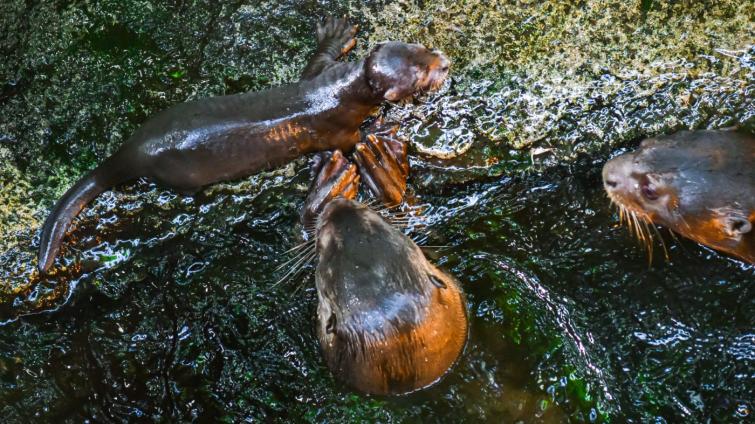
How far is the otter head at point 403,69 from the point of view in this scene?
3697 mm

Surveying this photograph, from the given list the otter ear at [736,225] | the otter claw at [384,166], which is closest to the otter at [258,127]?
the otter claw at [384,166]

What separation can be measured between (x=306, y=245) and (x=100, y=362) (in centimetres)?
115

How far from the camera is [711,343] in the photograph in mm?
3363

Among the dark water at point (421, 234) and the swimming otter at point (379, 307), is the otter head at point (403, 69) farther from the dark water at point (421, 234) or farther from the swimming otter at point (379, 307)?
the swimming otter at point (379, 307)

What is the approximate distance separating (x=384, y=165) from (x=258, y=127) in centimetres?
66

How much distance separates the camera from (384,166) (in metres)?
3.71

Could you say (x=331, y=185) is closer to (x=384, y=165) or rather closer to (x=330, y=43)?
(x=384, y=165)

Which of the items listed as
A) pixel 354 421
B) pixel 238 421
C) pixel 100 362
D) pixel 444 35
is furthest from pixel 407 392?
pixel 444 35

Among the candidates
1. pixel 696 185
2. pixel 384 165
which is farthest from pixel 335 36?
pixel 696 185

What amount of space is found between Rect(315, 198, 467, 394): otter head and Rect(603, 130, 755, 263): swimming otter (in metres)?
1.09

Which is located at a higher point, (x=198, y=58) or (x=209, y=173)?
(x=198, y=58)

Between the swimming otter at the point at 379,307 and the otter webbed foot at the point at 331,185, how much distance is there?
0.29 m

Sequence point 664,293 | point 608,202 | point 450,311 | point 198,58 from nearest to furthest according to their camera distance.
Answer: point 450,311 < point 664,293 < point 608,202 < point 198,58

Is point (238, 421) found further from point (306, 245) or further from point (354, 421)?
point (306, 245)
